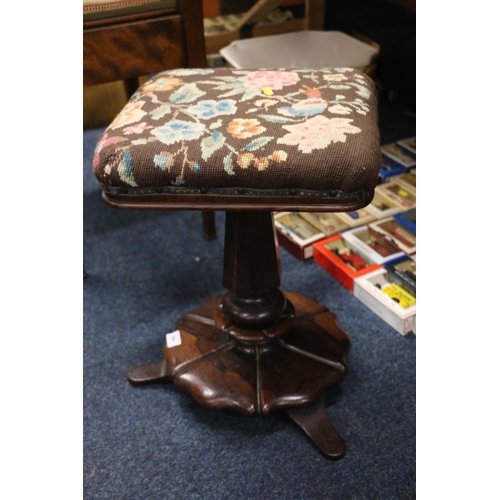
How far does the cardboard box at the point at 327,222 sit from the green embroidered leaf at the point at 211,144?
74cm

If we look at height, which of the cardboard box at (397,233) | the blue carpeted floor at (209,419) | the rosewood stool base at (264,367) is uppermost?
the cardboard box at (397,233)

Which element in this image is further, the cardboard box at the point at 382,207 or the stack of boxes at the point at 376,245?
the cardboard box at the point at 382,207

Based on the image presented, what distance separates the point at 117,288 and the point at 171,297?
5.5 inches

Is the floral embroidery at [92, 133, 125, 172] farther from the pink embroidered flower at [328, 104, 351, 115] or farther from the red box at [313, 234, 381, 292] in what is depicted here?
the red box at [313, 234, 381, 292]

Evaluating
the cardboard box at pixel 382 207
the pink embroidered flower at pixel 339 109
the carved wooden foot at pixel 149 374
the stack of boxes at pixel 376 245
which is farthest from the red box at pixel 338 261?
the pink embroidered flower at pixel 339 109

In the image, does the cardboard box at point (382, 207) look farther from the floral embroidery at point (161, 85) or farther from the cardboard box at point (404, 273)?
the floral embroidery at point (161, 85)

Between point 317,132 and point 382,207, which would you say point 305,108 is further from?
point 382,207

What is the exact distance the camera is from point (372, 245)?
138cm

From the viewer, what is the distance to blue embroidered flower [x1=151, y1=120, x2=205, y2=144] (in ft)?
2.34

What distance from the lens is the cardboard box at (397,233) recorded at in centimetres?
134

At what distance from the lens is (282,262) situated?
1411 mm

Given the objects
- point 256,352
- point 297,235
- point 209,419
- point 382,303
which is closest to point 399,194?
point 297,235

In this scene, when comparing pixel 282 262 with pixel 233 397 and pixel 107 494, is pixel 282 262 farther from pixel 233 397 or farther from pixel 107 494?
pixel 107 494

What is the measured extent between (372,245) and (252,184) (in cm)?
75
